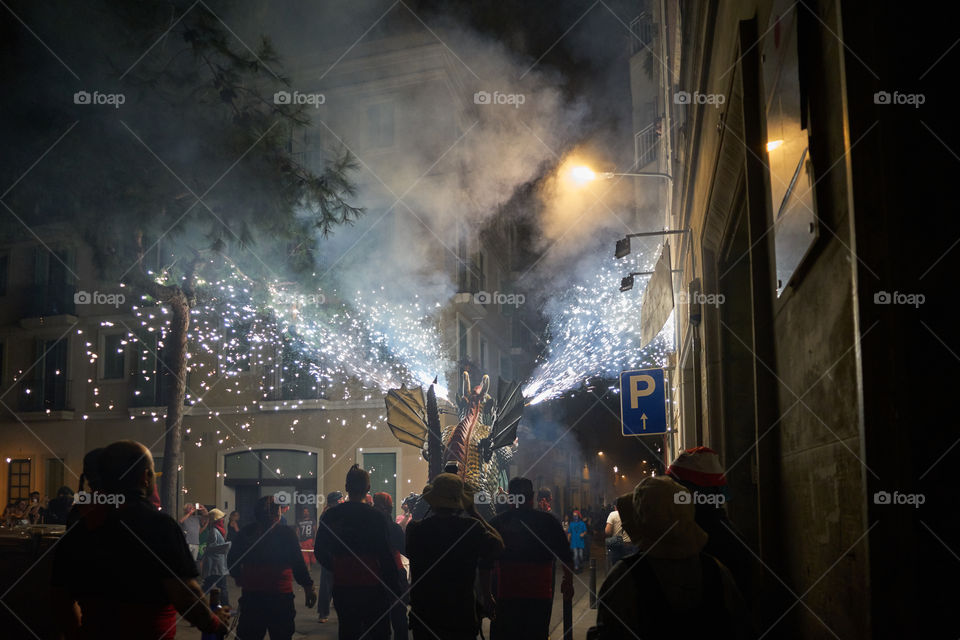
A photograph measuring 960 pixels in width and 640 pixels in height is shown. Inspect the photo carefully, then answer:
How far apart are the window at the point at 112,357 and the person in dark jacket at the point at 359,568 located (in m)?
20.3

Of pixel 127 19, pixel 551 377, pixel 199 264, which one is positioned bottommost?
pixel 551 377

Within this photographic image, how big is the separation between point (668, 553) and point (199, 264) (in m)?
12.7

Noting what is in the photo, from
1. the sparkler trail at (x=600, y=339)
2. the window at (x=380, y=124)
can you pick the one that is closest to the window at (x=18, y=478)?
the window at (x=380, y=124)

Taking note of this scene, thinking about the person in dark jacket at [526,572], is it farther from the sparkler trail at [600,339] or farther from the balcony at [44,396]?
the balcony at [44,396]

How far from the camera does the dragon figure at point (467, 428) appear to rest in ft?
32.1

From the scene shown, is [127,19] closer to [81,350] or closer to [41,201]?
[41,201]

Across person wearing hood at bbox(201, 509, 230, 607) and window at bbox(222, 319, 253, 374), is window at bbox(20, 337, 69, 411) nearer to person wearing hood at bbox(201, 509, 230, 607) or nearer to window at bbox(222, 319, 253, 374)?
window at bbox(222, 319, 253, 374)

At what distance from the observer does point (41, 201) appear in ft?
32.0

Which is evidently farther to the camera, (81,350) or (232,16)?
(81,350)

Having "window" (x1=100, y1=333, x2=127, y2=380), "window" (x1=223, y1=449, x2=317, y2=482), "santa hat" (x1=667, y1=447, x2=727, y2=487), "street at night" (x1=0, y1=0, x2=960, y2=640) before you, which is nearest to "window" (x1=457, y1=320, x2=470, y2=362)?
"street at night" (x1=0, y1=0, x2=960, y2=640)

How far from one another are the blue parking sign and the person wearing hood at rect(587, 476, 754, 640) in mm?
7835

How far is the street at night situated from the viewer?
193 cm

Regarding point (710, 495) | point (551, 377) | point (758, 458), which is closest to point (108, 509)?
point (710, 495)

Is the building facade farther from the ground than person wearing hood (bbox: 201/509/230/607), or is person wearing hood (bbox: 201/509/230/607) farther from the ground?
the building facade
